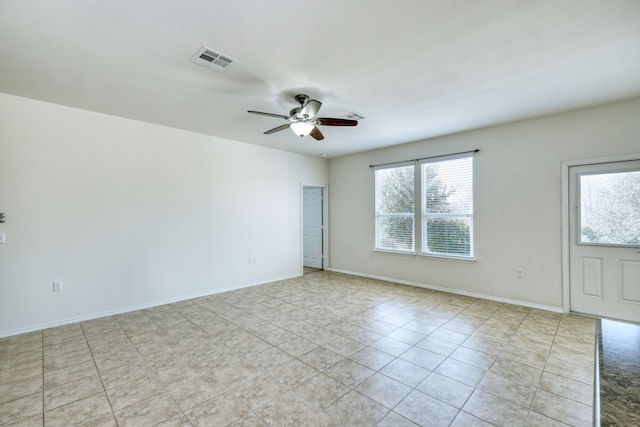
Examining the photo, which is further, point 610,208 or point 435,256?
point 435,256

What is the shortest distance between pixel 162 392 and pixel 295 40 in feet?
9.81

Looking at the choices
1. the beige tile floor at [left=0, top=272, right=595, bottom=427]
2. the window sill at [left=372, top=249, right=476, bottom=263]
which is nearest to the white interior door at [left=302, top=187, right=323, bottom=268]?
the window sill at [left=372, top=249, right=476, bottom=263]

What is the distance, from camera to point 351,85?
3.08m

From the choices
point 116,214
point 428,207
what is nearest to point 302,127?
point 116,214

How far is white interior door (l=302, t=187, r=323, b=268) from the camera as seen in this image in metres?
7.16

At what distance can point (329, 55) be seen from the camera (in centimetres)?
251

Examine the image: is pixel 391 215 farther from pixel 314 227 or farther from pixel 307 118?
pixel 307 118

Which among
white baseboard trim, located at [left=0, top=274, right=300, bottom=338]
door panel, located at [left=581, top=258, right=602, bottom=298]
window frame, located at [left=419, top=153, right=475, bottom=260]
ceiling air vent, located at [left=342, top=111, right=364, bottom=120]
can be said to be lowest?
white baseboard trim, located at [left=0, top=274, right=300, bottom=338]

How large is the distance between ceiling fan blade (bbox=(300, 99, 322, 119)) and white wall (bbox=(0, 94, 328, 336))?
254 centimetres

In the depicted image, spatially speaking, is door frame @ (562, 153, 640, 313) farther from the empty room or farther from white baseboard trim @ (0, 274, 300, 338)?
white baseboard trim @ (0, 274, 300, 338)

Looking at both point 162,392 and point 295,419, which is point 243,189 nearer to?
point 162,392

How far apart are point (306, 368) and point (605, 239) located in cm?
408

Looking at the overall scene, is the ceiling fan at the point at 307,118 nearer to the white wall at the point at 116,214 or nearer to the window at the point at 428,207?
the white wall at the point at 116,214

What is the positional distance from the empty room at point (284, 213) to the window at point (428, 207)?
4 centimetres
